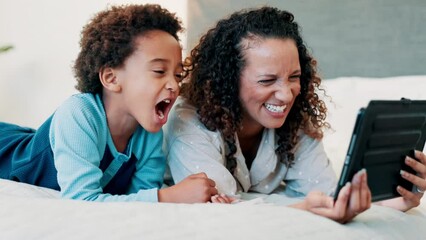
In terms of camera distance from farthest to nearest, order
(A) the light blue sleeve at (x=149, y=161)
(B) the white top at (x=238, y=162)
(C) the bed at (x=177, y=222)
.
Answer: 1. (A) the light blue sleeve at (x=149, y=161)
2. (B) the white top at (x=238, y=162)
3. (C) the bed at (x=177, y=222)

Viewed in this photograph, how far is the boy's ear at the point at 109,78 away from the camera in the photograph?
1337 mm

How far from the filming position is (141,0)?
2.43 metres

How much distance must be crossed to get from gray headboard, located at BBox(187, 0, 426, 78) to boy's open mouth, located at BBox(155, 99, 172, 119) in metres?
0.93

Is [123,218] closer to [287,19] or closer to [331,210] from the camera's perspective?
[331,210]

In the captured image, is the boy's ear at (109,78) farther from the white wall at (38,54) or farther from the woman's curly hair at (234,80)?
the white wall at (38,54)

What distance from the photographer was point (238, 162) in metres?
1.38

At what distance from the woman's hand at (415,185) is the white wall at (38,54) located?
5.68 ft

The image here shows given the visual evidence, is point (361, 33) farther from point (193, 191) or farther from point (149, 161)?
point (193, 191)

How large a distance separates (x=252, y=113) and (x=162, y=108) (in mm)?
199

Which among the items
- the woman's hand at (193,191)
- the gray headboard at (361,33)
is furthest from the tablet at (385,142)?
the gray headboard at (361,33)

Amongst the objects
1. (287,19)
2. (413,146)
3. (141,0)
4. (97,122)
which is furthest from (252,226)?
(141,0)

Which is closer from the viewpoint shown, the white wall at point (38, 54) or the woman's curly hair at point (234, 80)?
the woman's curly hair at point (234, 80)

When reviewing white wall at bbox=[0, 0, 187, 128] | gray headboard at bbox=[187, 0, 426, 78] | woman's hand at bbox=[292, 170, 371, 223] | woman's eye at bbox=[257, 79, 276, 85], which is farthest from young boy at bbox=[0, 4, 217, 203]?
white wall at bbox=[0, 0, 187, 128]

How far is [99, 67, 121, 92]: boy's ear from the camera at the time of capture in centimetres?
134
